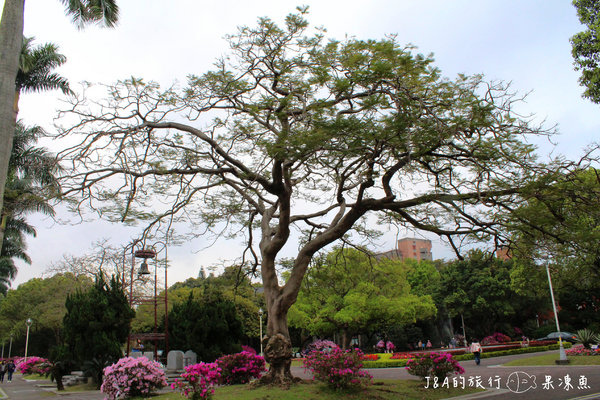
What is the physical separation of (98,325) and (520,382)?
14694 millimetres

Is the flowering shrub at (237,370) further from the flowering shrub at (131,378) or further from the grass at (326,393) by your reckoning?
the flowering shrub at (131,378)

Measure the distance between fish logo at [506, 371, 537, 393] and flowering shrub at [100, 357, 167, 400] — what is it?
31.2 feet

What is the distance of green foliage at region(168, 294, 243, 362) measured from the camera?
18250 millimetres

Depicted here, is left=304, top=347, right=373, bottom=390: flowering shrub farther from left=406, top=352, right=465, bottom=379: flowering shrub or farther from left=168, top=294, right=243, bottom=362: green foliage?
left=168, top=294, right=243, bottom=362: green foliage

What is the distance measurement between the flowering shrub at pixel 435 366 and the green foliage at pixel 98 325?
1115cm

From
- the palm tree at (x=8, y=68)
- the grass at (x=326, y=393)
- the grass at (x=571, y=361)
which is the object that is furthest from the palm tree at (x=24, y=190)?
the grass at (x=571, y=361)

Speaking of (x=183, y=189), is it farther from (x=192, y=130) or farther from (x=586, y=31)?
(x=586, y=31)

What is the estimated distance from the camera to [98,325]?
16.3 m

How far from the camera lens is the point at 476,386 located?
11.7 metres

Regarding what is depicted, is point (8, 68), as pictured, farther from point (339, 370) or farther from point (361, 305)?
point (361, 305)

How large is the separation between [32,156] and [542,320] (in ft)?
177

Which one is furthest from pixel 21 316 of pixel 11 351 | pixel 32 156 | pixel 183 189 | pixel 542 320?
pixel 542 320

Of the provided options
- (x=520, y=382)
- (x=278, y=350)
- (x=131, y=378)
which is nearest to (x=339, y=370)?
(x=278, y=350)

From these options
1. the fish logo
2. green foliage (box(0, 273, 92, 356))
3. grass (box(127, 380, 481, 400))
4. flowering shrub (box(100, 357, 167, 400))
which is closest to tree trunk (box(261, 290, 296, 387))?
grass (box(127, 380, 481, 400))
